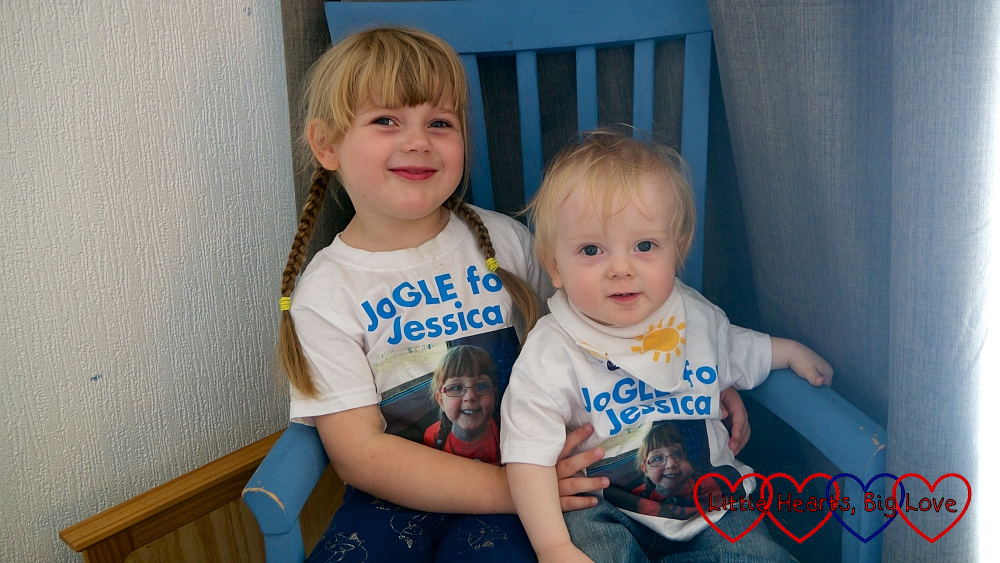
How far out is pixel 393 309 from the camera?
0.89 meters

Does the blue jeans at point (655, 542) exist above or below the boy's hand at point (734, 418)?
below

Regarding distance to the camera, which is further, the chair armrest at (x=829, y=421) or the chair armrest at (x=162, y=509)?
the chair armrest at (x=162, y=509)

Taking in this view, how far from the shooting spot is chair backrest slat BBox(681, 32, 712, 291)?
0.93 meters

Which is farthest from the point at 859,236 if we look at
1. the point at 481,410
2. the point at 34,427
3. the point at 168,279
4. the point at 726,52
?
the point at 34,427

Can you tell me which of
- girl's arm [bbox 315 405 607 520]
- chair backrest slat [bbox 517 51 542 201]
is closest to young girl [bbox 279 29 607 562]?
girl's arm [bbox 315 405 607 520]

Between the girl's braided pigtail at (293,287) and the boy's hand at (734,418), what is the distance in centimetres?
47

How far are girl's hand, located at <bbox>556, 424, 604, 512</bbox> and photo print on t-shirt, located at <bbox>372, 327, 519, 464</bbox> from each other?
0.11m

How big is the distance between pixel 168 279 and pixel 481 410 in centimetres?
44

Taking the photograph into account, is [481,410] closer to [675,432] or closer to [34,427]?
[675,432]

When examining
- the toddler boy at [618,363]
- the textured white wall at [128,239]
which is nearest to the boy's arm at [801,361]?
the toddler boy at [618,363]

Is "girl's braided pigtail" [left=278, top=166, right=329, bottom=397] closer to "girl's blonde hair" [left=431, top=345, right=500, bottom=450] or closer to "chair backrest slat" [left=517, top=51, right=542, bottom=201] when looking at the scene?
"girl's blonde hair" [left=431, top=345, right=500, bottom=450]

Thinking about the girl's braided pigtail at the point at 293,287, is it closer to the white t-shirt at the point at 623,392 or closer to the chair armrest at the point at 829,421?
the white t-shirt at the point at 623,392

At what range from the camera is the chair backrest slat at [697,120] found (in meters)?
0.93

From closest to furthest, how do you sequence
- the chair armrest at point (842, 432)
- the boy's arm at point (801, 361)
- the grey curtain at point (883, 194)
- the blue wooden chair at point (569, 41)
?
the grey curtain at point (883, 194) < the chair armrest at point (842, 432) < the boy's arm at point (801, 361) < the blue wooden chair at point (569, 41)
